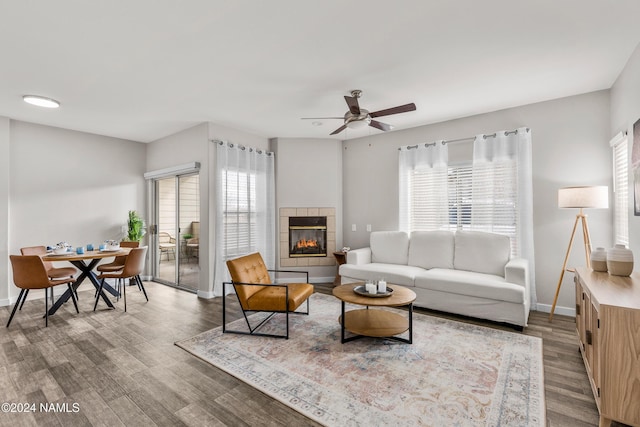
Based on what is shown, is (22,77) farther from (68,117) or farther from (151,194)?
(151,194)

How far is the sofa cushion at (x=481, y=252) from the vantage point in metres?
3.96

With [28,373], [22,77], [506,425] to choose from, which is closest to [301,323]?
[506,425]

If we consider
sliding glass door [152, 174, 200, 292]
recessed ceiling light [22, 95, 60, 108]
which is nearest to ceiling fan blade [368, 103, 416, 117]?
sliding glass door [152, 174, 200, 292]

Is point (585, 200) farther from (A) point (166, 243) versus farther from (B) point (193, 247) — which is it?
(A) point (166, 243)

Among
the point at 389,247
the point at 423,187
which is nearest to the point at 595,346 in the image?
the point at 389,247

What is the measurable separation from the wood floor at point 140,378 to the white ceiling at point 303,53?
275 centimetres

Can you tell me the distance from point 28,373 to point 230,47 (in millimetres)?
3229

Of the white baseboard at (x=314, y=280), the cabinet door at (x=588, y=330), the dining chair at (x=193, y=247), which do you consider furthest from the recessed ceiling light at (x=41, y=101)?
the cabinet door at (x=588, y=330)

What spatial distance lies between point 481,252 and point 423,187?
1371 millimetres

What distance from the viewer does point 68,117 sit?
14.6 ft

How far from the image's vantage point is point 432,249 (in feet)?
14.8

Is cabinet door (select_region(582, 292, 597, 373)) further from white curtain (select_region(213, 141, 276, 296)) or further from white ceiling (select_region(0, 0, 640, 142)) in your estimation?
white curtain (select_region(213, 141, 276, 296))

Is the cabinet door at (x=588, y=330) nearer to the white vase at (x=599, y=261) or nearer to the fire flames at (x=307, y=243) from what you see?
the white vase at (x=599, y=261)

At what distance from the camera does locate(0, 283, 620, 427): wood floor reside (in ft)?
6.38
